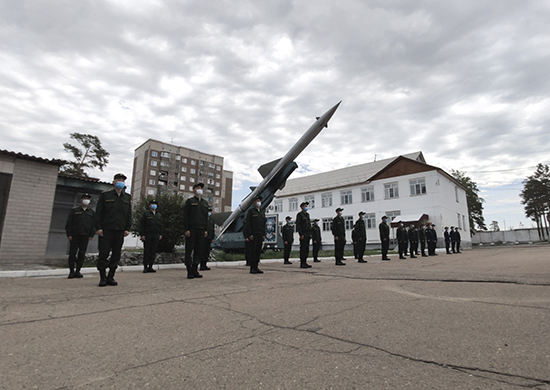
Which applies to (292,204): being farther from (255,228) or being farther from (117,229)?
(117,229)

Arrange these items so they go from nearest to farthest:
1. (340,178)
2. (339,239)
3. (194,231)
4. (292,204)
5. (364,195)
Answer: (194,231) < (339,239) < (364,195) < (340,178) < (292,204)

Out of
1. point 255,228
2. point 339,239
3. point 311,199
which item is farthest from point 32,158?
point 311,199

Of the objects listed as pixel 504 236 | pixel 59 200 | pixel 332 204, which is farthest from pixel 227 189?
pixel 59 200

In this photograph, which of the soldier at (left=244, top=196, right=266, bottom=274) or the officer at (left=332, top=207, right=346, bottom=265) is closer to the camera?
the soldier at (left=244, top=196, right=266, bottom=274)

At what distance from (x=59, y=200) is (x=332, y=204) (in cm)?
2725

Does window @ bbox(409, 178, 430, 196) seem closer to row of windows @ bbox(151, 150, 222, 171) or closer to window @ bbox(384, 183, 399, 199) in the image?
window @ bbox(384, 183, 399, 199)

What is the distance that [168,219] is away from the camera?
10.5 m

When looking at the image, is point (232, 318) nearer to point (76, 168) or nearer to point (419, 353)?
point (419, 353)

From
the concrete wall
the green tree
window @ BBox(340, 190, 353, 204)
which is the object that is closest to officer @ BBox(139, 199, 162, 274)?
the green tree

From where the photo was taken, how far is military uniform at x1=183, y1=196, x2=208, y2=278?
21.7 feet

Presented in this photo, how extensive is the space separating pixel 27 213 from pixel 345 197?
95.7 feet

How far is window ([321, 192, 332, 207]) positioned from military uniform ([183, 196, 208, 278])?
1178 inches

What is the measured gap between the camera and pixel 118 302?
389 cm

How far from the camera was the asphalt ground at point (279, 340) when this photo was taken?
177cm
